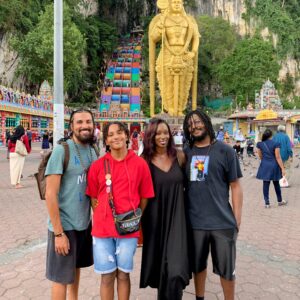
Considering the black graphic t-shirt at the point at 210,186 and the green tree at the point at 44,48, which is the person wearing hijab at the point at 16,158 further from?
the green tree at the point at 44,48

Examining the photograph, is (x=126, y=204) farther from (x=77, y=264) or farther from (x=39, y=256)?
(x=39, y=256)

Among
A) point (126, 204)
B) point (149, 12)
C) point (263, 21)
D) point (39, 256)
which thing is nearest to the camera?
point (126, 204)

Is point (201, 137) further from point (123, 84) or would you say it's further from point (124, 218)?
point (123, 84)

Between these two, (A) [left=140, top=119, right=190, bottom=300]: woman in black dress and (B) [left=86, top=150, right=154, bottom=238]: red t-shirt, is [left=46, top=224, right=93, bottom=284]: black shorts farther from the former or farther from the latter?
(A) [left=140, top=119, right=190, bottom=300]: woman in black dress

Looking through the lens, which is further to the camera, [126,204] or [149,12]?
[149,12]

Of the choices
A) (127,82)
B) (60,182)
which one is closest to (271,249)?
(60,182)

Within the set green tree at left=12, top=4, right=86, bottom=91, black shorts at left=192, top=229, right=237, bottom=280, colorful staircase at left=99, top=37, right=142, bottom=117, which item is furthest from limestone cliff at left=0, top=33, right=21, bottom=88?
black shorts at left=192, top=229, right=237, bottom=280

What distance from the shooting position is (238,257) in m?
3.51

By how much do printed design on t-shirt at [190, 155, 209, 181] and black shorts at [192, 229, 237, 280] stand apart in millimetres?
343

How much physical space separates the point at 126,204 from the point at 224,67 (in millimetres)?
33965

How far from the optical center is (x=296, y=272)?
3.13 m

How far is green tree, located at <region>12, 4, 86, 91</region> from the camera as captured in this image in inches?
944

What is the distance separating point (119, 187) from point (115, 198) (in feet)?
0.23

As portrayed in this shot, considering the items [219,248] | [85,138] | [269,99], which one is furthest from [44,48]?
[219,248]
